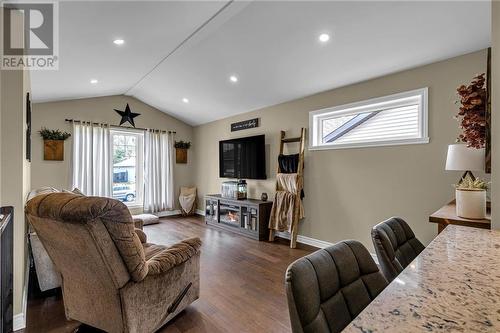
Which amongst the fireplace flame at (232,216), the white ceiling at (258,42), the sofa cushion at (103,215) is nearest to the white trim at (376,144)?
the white ceiling at (258,42)

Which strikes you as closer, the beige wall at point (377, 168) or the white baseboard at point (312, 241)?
the beige wall at point (377, 168)

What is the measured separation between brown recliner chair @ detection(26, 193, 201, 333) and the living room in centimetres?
1

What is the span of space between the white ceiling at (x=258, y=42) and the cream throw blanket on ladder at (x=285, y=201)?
137cm

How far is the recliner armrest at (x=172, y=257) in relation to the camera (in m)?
1.75

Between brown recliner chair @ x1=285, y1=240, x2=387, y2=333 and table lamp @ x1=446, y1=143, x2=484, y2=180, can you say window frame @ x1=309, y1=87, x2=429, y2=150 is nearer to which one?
table lamp @ x1=446, y1=143, x2=484, y2=180

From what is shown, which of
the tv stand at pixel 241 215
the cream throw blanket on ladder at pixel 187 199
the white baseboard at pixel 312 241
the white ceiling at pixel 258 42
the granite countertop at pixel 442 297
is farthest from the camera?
the cream throw blanket on ladder at pixel 187 199

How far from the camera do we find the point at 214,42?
3219 mm

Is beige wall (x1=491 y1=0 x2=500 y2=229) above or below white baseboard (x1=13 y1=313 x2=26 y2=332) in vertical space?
above

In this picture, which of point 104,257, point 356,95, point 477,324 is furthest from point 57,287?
point 356,95

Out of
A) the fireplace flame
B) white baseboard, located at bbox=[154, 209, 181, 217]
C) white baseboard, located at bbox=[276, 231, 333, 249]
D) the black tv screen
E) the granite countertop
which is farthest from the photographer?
white baseboard, located at bbox=[154, 209, 181, 217]

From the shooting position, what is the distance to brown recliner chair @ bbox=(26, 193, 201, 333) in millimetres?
1405

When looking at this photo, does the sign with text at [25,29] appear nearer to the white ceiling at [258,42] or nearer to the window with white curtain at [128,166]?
the white ceiling at [258,42]

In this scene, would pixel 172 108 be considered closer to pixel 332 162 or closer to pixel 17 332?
pixel 332 162

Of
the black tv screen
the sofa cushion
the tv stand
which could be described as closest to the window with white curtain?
the tv stand
